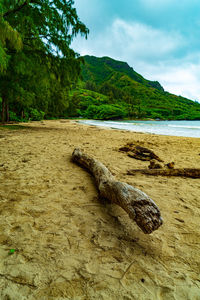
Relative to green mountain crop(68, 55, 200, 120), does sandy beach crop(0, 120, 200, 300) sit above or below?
below

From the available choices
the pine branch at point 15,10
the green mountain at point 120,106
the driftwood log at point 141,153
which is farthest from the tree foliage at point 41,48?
the driftwood log at point 141,153

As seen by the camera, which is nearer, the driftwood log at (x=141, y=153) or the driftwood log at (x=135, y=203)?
the driftwood log at (x=135, y=203)

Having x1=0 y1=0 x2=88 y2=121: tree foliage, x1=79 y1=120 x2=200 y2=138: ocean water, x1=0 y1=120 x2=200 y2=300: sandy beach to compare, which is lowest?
x1=0 y1=120 x2=200 y2=300: sandy beach

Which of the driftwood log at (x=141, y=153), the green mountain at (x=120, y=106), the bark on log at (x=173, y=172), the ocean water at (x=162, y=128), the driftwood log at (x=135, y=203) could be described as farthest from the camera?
the green mountain at (x=120, y=106)

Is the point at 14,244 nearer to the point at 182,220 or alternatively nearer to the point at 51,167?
the point at 182,220

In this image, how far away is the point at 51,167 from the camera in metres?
4.13

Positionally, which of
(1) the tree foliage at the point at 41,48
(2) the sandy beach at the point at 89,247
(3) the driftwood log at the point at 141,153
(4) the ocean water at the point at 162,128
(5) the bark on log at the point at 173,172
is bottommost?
(2) the sandy beach at the point at 89,247

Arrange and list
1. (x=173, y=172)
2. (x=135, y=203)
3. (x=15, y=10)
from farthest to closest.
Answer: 1. (x=15, y=10)
2. (x=173, y=172)
3. (x=135, y=203)

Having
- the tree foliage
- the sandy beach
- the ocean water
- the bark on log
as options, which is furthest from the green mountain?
the sandy beach

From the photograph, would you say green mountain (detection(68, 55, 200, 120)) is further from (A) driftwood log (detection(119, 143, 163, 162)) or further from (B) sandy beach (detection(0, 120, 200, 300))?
(B) sandy beach (detection(0, 120, 200, 300))

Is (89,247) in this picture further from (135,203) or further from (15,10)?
(15,10)

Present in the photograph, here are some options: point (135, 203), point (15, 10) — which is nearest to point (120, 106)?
point (15, 10)

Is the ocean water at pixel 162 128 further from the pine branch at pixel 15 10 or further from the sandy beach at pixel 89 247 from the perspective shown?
the sandy beach at pixel 89 247

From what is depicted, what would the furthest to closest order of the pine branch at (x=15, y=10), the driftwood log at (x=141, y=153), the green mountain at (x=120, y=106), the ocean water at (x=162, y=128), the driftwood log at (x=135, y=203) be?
the green mountain at (x=120, y=106), the ocean water at (x=162, y=128), the pine branch at (x=15, y=10), the driftwood log at (x=141, y=153), the driftwood log at (x=135, y=203)
